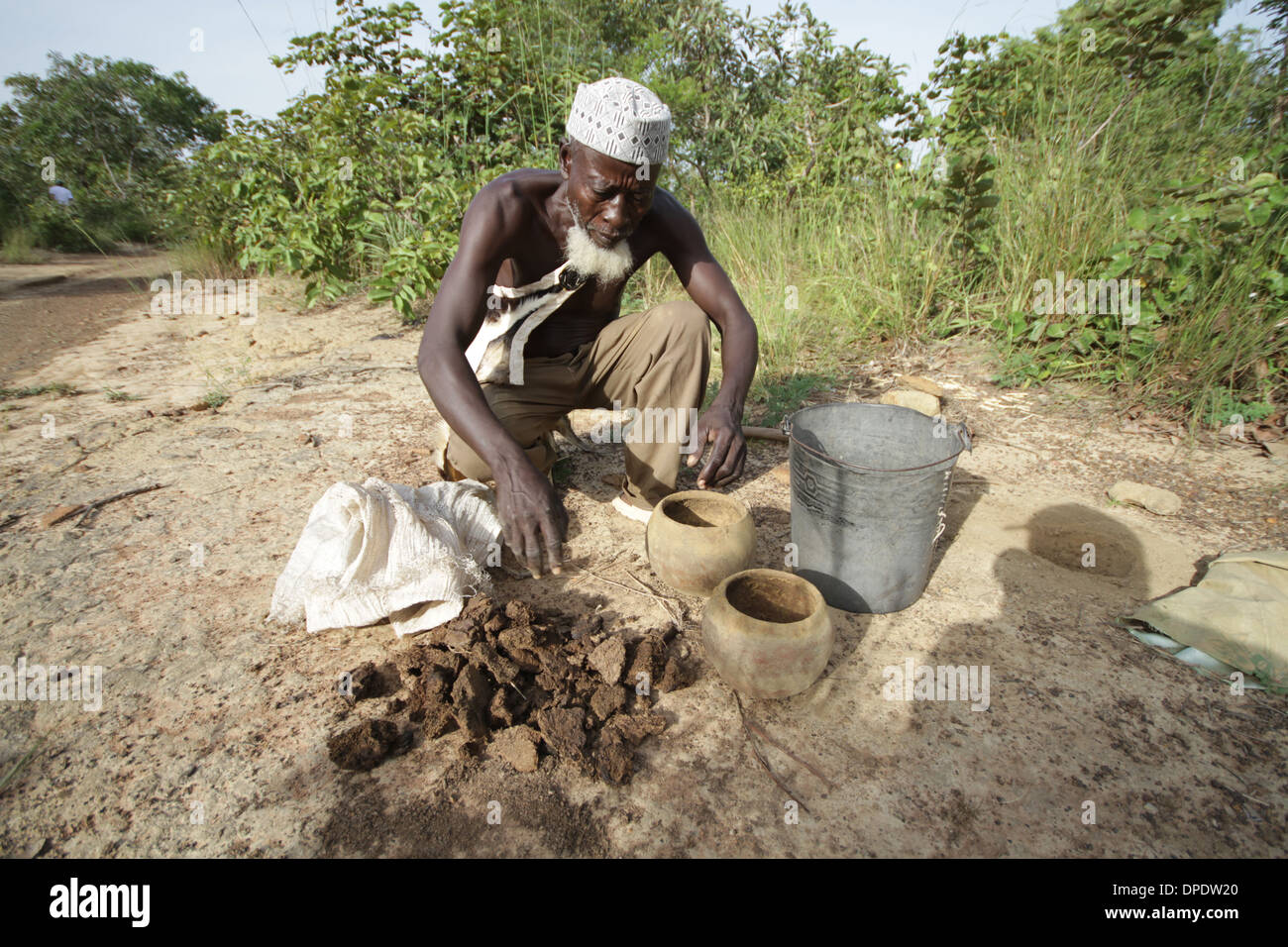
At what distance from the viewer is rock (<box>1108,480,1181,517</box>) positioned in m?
3.04

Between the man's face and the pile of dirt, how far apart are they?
1499mm

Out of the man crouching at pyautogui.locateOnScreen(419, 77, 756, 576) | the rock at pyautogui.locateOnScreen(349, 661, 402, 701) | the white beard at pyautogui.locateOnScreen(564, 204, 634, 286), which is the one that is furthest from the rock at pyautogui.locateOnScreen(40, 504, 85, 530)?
the white beard at pyautogui.locateOnScreen(564, 204, 634, 286)

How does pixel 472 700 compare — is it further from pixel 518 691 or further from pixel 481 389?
pixel 481 389

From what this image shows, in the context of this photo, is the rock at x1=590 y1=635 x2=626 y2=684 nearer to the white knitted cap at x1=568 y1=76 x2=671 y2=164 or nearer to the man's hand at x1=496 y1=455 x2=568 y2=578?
the man's hand at x1=496 y1=455 x2=568 y2=578

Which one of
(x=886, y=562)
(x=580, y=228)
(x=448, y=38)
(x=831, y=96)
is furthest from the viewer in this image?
(x=831, y=96)

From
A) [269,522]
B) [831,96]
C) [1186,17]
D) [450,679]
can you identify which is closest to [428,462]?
[269,522]

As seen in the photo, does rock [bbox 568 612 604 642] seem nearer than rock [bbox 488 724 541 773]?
No

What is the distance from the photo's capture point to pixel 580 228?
104 inches

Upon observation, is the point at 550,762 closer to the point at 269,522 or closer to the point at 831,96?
the point at 269,522

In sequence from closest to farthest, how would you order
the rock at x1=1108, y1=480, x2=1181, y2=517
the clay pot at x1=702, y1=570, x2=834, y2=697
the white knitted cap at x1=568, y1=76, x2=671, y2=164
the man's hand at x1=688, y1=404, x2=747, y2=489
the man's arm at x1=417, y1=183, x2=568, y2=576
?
1. the clay pot at x1=702, y1=570, x2=834, y2=697
2. the man's arm at x1=417, y1=183, x2=568, y2=576
3. the white knitted cap at x1=568, y1=76, x2=671, y2=164
4. the man's hand at x1=688, y1=404, x2=747, y2=489
5. the rock at x1=1108, y1=480, x2=1181, y2=517

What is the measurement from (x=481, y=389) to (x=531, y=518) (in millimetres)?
557

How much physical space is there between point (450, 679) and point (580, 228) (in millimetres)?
1804

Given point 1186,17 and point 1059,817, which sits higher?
point 1186,17

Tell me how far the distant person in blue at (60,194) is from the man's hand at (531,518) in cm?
1642
